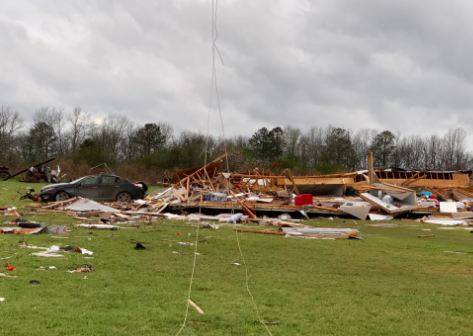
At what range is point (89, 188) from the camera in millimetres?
26516

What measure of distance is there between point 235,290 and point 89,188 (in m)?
20.6

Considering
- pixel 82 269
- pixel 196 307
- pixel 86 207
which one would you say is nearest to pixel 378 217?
pixel 86 207

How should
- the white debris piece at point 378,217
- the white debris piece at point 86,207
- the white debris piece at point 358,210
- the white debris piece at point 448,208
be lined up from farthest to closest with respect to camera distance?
the white debris piece at point 448,208 < the white debris piece at point 378,217 < the white debris piece at point 358,210 < the white debris piece at point 86,207

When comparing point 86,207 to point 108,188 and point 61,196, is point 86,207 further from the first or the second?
point 108,188

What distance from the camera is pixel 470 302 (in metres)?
7.27

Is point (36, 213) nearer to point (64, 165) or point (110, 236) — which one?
point (110, 236)

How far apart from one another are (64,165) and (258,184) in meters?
29.5

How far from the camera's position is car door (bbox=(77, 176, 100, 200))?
26328 millimetres

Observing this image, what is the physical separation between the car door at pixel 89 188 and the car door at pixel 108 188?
0.68 feet

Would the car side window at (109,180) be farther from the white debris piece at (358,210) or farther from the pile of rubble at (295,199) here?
the white debris piece at (358,210)

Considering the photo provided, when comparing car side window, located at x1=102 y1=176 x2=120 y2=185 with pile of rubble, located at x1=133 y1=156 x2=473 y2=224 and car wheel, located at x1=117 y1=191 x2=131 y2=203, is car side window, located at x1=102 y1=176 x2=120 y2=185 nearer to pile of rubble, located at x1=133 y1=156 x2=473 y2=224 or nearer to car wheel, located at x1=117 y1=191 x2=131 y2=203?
car wheel, located at x1=117 y1=191 x2=131 y2=203

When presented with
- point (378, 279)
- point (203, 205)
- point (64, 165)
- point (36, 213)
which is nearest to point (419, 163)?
point (64, 165)

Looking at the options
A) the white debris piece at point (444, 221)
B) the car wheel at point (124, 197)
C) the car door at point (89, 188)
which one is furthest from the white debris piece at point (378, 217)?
the car door at point (89, 188)

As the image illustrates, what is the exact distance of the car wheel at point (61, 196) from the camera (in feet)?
84.4
